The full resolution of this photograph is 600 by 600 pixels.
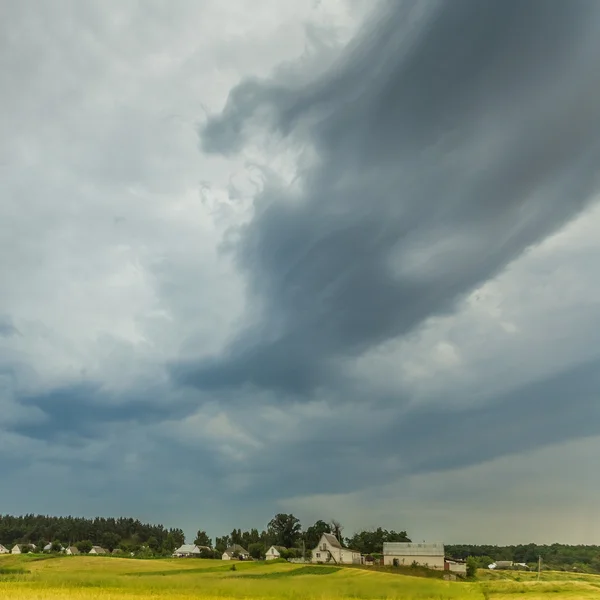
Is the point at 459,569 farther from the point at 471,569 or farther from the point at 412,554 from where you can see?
the point at 412,554

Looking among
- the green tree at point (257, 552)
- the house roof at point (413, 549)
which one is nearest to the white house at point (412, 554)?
the house roof at point (413, 549)

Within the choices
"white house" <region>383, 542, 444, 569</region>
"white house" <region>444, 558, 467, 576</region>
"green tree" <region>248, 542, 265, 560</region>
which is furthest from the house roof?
"green tree" <region>248, 542, 265, 560</region>

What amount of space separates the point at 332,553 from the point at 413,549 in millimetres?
23759

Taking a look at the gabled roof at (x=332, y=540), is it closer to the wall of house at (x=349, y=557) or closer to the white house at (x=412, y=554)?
the wall of house at (x=349, y=557)

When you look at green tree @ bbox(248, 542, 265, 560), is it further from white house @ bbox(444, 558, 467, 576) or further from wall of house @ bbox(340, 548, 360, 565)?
white house @ bbox(444, 558, 467, 576)

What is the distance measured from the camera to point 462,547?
154250mm

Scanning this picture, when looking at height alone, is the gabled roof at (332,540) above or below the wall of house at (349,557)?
above

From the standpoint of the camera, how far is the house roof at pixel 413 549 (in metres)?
136

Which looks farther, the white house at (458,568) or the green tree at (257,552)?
the green tree at (257,552)

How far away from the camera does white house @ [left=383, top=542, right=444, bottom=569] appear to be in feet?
434

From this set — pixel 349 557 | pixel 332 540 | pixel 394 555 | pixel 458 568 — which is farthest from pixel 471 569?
pixel 332 540

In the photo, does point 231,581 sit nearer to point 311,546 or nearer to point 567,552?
point 567,552

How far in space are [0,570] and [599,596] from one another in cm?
8669

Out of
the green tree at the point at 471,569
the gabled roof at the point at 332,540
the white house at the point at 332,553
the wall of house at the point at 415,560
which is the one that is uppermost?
the gabled roof at the point at 332,540
